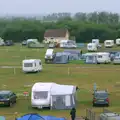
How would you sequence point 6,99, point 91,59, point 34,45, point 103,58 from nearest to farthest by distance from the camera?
point 6,99, point 103,58, point 91,59, point 34,45

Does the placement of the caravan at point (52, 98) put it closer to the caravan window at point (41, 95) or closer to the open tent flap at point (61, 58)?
the caravan window at point (41, 95)

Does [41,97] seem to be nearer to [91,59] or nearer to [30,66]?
[30,66]

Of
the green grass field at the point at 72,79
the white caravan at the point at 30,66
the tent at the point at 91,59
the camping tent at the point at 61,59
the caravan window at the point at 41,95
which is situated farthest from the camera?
the camping tent at the point at 61,59

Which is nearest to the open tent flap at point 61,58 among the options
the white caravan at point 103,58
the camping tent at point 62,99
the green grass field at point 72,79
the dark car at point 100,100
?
the green grass field at point 72,79

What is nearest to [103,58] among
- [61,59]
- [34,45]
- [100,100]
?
[61,59]

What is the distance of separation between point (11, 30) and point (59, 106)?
6937cm

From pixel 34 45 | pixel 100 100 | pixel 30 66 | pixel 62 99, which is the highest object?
pixel 62 99

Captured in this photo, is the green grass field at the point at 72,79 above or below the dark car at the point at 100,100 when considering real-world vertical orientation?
below

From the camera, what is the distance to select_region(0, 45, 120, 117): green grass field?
2616 centimetres

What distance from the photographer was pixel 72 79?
1454 inches

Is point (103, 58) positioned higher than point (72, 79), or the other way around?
point (103, 58)

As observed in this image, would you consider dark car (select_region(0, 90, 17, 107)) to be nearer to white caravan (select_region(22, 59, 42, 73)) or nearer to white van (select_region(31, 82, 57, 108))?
white van (select_region(31, 82, 57, 108))

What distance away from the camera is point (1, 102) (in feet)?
85.8

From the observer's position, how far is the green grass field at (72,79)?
26163mm
